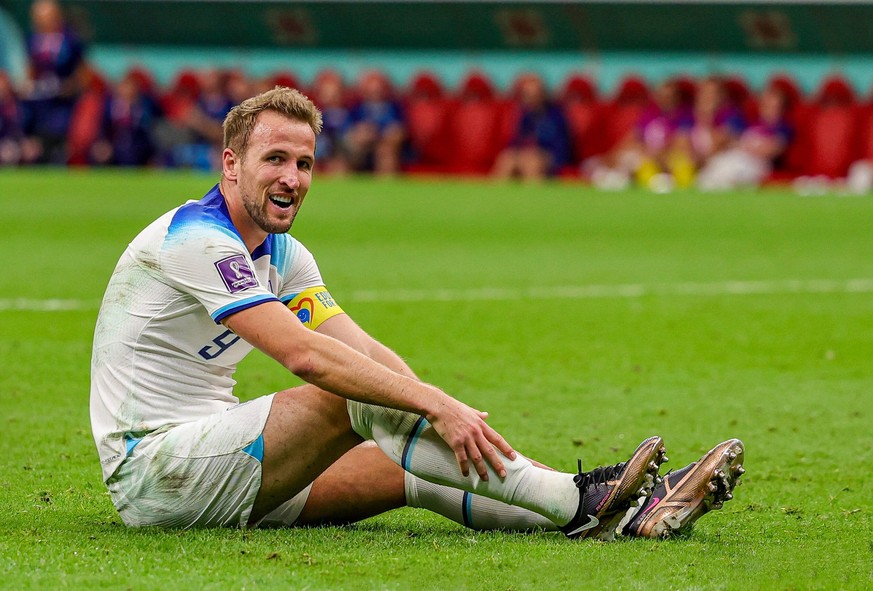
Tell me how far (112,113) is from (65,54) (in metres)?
1.71

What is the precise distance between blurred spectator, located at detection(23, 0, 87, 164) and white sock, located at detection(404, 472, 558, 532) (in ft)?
65.4

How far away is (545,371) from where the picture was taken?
7383 mm

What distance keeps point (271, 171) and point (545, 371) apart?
358cm

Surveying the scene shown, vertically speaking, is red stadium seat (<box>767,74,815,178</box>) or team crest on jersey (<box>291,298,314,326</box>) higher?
red stadium seat (<box>767,74,815,178</box>)

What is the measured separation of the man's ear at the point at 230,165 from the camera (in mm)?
4105

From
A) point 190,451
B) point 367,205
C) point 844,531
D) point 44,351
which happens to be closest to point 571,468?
point 844,531

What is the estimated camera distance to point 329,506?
423 cm

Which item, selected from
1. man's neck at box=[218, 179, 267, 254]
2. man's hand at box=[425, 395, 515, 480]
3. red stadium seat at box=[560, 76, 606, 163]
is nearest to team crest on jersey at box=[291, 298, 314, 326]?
man's neck at box=[218, 179, 267, 254]

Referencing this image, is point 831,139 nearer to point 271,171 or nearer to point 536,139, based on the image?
point 536,139

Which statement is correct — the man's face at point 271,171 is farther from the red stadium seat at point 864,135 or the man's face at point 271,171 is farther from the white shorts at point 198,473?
the red stadium seat at point 864,135

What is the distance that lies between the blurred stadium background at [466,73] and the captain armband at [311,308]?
730 inches

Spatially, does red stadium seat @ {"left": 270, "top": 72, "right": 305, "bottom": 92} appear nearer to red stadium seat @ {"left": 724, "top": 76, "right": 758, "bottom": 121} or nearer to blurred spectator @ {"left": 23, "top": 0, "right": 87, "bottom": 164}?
blurred spectator @ {"left": 23, "top": 0, "right": 87, "bottom": 164}

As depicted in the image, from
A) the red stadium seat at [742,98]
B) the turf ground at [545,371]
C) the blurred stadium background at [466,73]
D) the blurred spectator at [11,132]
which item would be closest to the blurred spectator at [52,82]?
the blurred stadium background at [466,73]

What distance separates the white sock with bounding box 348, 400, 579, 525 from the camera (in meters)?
3.88
